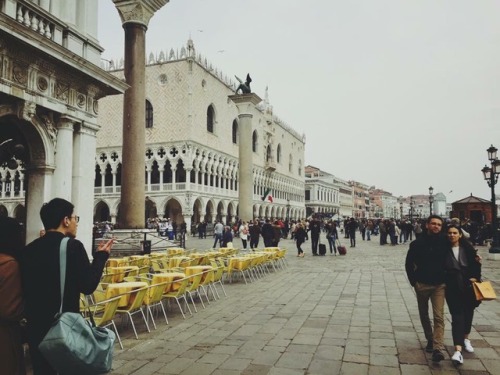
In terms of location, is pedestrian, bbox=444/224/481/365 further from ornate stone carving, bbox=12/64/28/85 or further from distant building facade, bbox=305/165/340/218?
distant building facade, bbox=305/165/340/218

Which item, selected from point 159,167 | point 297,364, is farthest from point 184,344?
point 159,167

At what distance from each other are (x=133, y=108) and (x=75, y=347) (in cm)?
1325

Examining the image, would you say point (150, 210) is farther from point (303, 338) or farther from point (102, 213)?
point (303, 338)

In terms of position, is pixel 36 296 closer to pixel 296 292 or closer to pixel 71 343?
pixel 71 343

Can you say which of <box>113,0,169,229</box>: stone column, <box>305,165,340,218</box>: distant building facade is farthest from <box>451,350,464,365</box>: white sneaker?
<box>305,165,340,218</box>: distant building facade

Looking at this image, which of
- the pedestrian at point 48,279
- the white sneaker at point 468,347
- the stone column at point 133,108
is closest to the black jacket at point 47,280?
the pedestrian at point 48,279

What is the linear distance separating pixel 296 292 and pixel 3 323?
21.7 ft

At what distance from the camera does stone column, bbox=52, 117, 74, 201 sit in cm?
914

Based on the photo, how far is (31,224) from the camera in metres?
9.08

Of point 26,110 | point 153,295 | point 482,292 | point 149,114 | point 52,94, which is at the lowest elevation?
point 153,295

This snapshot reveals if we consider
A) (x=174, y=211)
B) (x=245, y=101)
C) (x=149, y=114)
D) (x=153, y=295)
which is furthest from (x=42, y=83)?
(x=174, y=211)

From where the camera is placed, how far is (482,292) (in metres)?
4.27

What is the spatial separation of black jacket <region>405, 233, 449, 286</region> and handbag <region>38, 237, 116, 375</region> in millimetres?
3125

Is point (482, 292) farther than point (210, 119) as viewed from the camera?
No
